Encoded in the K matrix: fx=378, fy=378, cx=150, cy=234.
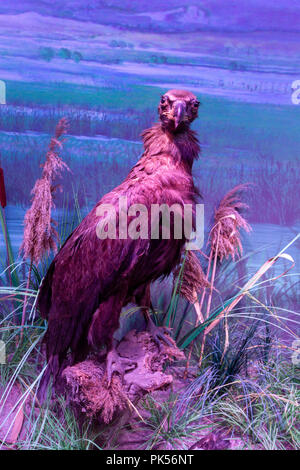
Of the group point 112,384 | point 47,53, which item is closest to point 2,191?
point 47,53

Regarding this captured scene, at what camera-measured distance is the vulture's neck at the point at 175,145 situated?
190 centimetres

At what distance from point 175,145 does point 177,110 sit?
183 millimetres

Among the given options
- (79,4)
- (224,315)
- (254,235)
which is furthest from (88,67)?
(224,315)

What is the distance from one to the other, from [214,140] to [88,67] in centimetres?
99

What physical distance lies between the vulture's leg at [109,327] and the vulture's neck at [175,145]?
0.72 meters

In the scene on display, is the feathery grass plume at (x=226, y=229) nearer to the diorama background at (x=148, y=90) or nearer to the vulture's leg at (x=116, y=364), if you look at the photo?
the diorama background at (x=148, y=90)

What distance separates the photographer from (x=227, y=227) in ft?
7.99

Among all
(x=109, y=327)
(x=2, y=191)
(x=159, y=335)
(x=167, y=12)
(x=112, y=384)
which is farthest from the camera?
(x=2, y=191)

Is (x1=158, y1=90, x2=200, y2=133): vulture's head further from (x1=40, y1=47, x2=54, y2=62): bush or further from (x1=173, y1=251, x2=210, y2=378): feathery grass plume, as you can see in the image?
(x1=40, y1=47, x2=54, y2=62): bush

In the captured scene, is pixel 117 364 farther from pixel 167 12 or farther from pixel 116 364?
pixel 167 12

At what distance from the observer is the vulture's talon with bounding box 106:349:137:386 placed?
180 centimetres

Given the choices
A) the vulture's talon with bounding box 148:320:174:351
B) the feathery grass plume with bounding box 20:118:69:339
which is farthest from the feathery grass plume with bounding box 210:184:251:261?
the feathery grass plume with bounding box 20:118:69:339

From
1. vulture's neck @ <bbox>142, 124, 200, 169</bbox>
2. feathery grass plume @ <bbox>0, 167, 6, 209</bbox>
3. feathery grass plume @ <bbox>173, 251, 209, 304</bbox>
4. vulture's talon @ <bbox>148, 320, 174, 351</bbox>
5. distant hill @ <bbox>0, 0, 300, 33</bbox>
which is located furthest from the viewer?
feathery grass plume @ <bbox>0, 167, 6, 209</bbox>

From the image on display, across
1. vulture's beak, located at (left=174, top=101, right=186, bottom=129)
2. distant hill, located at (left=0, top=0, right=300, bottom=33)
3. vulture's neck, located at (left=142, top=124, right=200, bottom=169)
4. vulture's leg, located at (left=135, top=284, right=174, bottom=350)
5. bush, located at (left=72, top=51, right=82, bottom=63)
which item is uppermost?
distant hill, located at (left=0, top=0, right=300, bottom=33)
